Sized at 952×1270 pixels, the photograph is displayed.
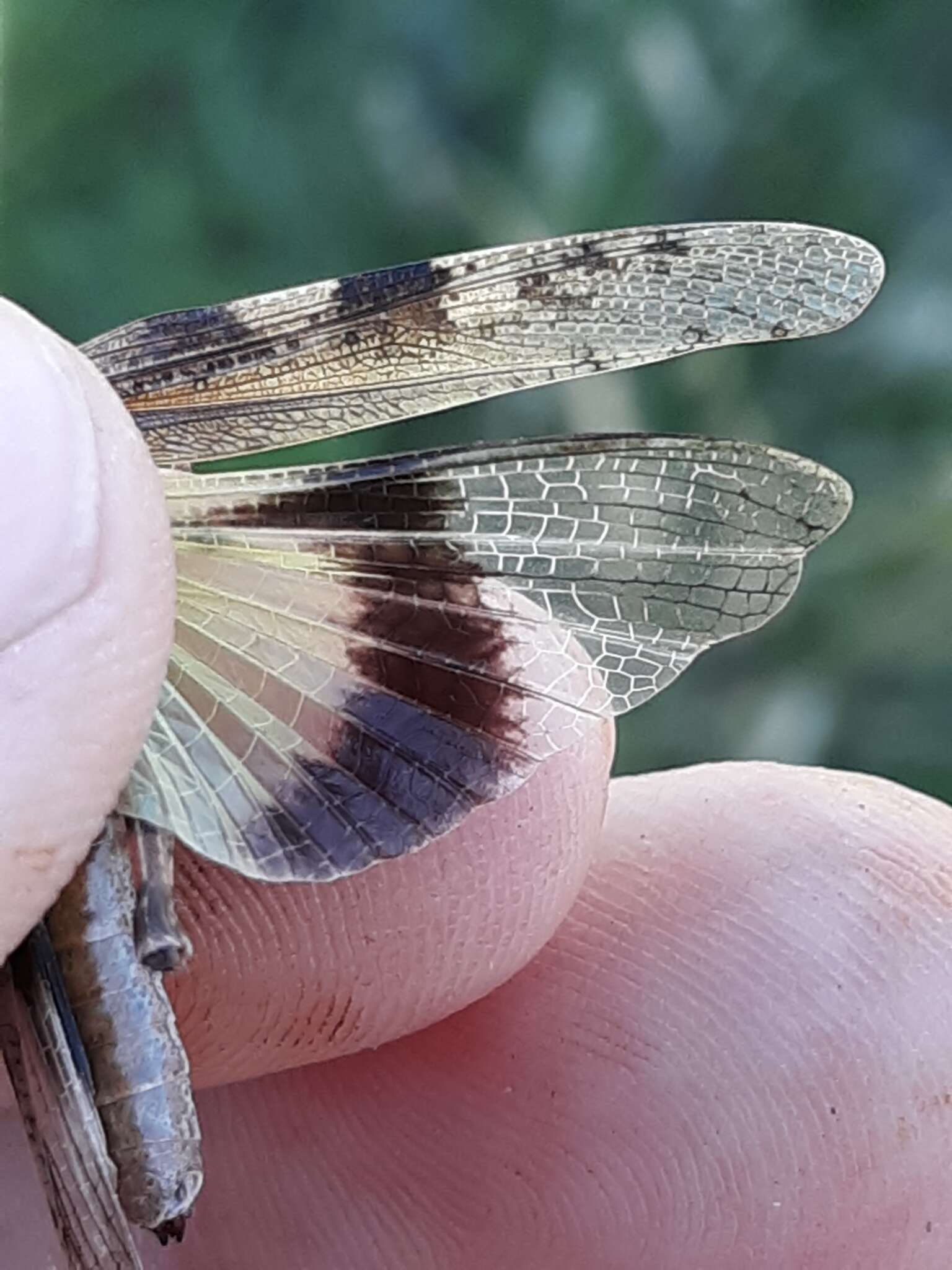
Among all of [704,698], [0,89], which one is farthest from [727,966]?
[0,89]

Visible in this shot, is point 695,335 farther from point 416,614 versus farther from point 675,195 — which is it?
point 675,195

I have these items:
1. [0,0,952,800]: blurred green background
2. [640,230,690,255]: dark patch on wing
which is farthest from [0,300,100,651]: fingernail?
[0,0,952,800]: blurred green background

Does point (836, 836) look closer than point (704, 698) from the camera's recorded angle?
Yes

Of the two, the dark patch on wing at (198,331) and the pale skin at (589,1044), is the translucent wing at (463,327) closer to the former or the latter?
the dark patch on wing at (198,331)

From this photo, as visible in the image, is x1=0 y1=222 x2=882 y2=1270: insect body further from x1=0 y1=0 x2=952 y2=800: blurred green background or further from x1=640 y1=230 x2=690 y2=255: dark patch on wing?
x1=0 y1=0 x2=952 y2=800: blurred green background

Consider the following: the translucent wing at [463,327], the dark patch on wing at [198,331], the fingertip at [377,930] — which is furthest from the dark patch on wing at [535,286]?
the fingertip at [377,930]

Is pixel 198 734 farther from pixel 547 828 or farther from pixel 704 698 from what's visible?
pixel 704 698

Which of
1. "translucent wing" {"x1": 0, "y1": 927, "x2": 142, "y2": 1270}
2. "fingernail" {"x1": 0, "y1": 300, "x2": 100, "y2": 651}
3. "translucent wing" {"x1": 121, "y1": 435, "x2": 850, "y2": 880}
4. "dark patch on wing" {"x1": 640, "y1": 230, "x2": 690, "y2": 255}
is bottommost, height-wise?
"translucent wing" {"x1": 0, "y1": 927, "x2": 142, "y2": 1270}
